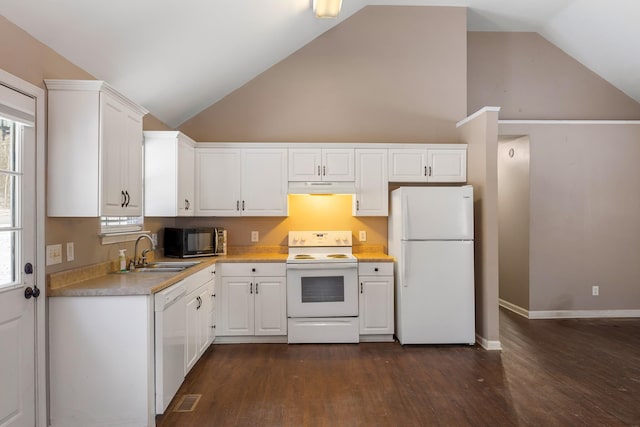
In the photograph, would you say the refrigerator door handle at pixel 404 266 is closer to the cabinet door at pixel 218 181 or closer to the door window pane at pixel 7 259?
the cabinet door at pixel 218 181

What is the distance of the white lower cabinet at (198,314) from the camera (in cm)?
315

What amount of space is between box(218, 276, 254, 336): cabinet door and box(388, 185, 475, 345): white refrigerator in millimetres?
1562

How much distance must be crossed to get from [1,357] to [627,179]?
21.5 ft

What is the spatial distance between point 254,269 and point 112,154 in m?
1.92

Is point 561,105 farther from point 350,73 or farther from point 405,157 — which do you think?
point 350,73

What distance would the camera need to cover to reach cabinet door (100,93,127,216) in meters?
2.41

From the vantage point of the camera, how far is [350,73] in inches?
185

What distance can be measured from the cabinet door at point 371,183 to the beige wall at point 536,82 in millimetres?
1852

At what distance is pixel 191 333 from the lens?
10.5ft

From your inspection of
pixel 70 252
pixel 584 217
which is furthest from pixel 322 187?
pixel 584 217

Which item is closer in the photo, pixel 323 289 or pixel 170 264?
pixel 170 264

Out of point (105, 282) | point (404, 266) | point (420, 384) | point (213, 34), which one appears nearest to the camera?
point (105, 282)

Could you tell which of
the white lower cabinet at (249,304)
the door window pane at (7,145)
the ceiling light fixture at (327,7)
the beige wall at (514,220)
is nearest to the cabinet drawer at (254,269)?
the white lower cabinet at (249,304)

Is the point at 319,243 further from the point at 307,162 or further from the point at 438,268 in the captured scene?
the point at 438,268
